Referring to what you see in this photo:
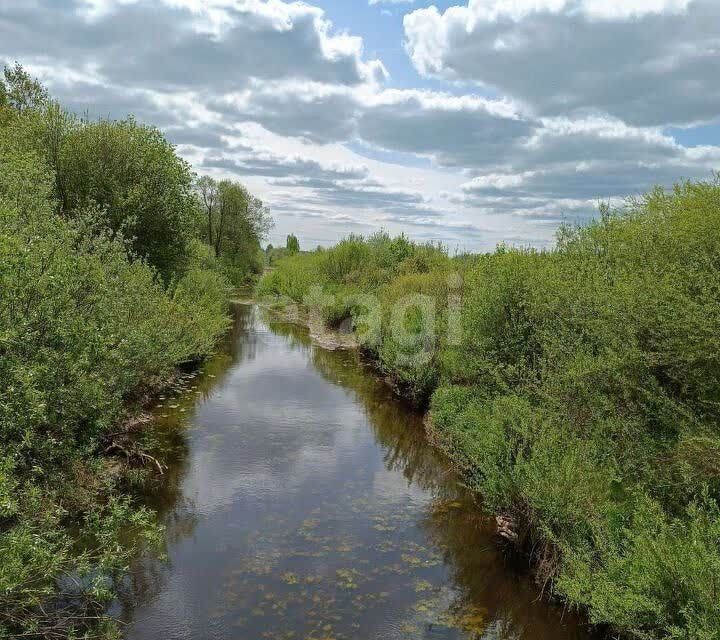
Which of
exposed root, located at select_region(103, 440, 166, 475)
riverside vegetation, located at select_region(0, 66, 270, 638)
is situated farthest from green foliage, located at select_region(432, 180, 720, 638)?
exposed root, located at select_region(103, 440, 166, 475)

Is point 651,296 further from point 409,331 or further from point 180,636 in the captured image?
point 409,331

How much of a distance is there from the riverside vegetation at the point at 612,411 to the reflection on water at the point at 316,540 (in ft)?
3.24

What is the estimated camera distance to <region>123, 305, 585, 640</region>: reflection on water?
313 inches

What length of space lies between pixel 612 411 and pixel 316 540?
5699mm

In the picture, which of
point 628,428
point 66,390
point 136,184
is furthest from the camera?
point 136,184

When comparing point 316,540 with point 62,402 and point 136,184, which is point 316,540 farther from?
point 136,184

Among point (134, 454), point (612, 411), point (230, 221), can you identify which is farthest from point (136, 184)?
point (230, 221)

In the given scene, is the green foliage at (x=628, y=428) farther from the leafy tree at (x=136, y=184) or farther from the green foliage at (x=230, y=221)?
the green foliage at (x=230, y=221)

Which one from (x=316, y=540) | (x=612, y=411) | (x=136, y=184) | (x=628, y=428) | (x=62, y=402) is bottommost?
(x=316, y=540)

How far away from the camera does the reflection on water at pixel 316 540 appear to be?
26.1ft

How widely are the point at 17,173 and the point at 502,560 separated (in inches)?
481

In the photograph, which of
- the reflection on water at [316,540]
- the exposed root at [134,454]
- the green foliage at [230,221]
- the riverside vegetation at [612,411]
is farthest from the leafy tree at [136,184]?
the green foliage at [230,221]

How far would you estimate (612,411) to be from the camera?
9625mm

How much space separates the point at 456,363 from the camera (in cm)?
1554
